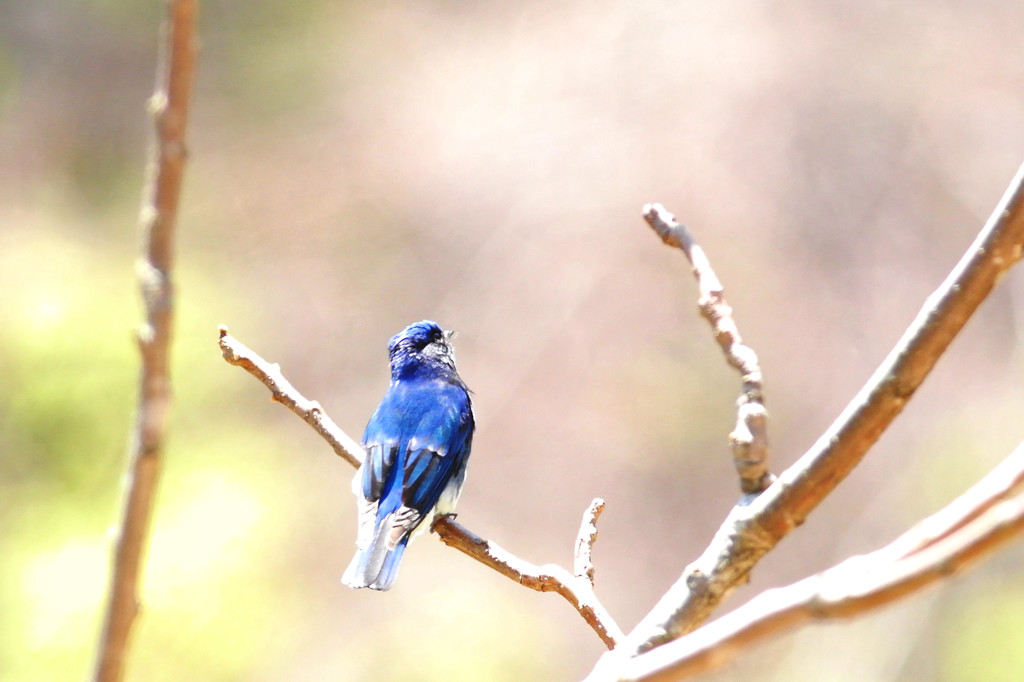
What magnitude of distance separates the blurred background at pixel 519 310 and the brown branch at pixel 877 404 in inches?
190

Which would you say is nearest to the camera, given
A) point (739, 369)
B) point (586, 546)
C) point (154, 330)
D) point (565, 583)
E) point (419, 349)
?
point (154, 330)

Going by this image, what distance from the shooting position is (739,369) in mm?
2025

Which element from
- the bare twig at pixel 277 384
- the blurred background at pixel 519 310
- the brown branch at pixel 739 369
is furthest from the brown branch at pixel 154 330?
the blurred background at pixel 519 310

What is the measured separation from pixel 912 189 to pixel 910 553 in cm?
736

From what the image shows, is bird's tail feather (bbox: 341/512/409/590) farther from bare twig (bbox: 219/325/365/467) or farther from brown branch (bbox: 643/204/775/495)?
brown branch (bbox: 643/204/775/495)

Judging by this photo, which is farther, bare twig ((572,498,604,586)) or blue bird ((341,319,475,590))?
blue bird ((341,319,475,590))

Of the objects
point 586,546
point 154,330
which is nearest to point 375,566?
point 586,546

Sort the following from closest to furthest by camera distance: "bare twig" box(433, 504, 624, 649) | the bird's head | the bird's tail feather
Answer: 1. "bare twig" box(433, 504, 624, 649)
2. the bird's tail feather
3. the bird's head

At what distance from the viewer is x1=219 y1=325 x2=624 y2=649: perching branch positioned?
1900 millimetres

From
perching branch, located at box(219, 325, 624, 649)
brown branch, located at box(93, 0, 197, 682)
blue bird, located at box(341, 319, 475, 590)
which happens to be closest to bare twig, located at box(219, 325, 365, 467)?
perching branch, located at box(219, 325, 624, 649)

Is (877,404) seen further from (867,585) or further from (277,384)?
(277,384)

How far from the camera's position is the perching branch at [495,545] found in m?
1.90

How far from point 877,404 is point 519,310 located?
243 inches

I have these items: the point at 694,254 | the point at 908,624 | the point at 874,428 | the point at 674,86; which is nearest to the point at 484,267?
the point at 674,86
